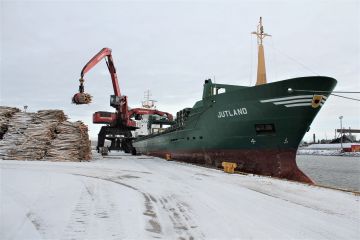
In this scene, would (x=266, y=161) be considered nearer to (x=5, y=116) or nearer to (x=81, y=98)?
(x=81, y=98)

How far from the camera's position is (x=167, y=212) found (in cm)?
565

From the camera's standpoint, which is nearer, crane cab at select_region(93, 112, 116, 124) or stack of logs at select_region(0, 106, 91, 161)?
stack of logs at select_region(0, 106, 91, 161)

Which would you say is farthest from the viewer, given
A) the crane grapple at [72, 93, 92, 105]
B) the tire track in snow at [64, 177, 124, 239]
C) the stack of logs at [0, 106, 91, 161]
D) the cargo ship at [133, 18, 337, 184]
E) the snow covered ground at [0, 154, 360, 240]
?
the crane grapple at [72, 93, 92, 105]

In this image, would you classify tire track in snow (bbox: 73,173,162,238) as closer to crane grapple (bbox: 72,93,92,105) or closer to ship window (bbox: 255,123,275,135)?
ship window (bbox: 255,123,275,135)

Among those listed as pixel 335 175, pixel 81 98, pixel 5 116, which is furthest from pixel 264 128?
pixel 5 116

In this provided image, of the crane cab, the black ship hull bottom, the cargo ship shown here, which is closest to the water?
the black ship hull bottom

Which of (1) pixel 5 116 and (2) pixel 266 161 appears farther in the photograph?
(1) pixel 5 116

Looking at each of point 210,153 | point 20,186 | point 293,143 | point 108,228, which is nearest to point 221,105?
point 210,153

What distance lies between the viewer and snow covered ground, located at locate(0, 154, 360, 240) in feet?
14.3

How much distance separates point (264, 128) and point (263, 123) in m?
0.28

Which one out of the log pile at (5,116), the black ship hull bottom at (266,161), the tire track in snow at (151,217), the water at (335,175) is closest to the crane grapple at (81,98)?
the log pile at (5,116)

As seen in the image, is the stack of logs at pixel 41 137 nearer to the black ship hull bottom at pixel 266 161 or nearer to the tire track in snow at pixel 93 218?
the black ship hull bottom at pixel 266 161

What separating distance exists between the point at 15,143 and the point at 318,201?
56.4ft

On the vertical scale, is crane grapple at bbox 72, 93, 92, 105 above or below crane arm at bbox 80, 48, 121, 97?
below
